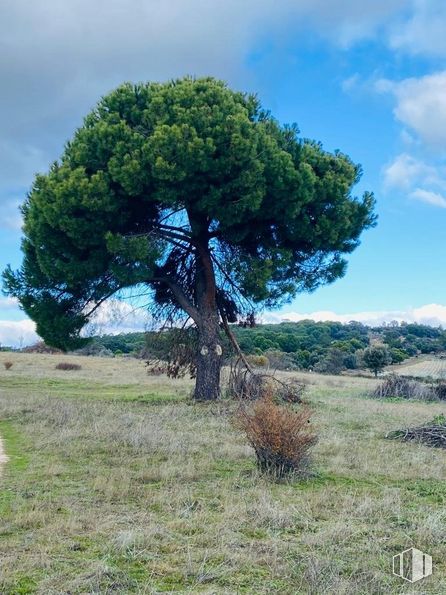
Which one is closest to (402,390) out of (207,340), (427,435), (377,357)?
(207,340)

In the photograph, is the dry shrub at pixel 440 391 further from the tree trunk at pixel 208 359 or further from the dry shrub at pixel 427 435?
the dry shrub at pixel 427 435

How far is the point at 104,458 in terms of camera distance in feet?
28.6

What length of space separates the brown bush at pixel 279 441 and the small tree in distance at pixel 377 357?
38806mm

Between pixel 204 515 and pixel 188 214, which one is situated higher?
pixel 188 214

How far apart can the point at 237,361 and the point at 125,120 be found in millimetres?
8287

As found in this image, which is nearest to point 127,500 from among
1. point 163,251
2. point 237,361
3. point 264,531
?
point 264,531

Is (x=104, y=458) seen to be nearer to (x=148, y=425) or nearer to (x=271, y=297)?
(x=148, y=425)

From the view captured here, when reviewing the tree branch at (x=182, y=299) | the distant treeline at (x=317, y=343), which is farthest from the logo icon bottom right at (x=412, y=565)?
the distant treeline at (x=317, y=343)

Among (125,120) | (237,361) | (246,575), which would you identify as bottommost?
(246,575)

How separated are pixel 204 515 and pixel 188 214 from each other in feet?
40.4

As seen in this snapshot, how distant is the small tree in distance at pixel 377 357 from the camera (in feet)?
148

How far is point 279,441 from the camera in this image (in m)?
7.62

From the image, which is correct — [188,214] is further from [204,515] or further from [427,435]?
[204,515]

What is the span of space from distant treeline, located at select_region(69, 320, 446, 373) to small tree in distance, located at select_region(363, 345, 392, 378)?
3.23 meters
